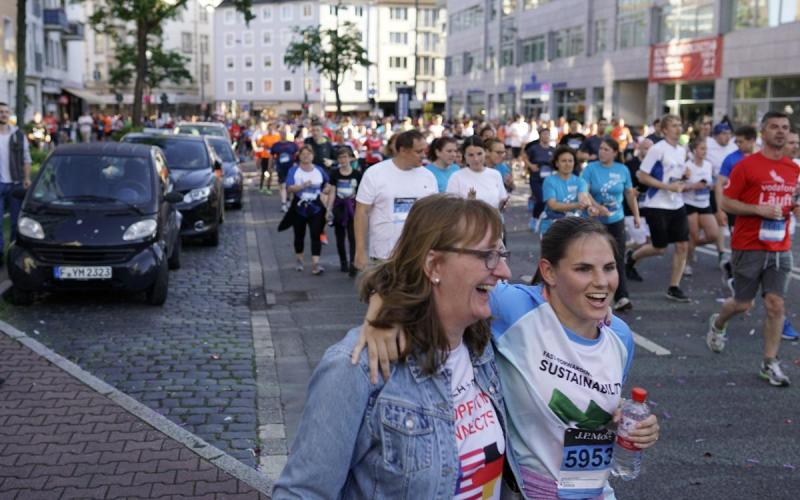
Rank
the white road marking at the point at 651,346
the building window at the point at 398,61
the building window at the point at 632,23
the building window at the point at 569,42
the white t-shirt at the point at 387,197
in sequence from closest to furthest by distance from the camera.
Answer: the white road marking at the point at 651,346 < the white t-shirt at the point at 387,197 < the building window at the point at 632,23 < the building window at the point at 569,42 < the building window at the point at 398,61

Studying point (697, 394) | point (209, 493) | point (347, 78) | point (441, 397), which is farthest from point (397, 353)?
point (347, 78)

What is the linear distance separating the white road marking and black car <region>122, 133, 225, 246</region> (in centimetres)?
721

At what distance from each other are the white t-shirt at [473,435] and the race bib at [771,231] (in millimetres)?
4991

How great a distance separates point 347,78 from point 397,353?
110 m

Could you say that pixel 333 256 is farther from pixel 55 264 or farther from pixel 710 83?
pixel 710 83

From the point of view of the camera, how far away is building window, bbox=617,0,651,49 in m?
42.7

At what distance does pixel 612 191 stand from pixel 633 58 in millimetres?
36725

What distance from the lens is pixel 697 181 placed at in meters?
11.1

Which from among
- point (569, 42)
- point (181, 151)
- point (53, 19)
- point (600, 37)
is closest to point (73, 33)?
point (53, 19)

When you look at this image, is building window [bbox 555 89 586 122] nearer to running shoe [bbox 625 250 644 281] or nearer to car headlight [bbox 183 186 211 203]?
car headlight [bbox 183 186 211 203]

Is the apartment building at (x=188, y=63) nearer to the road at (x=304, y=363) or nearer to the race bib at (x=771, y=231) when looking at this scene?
the road at (x=304, y=363)

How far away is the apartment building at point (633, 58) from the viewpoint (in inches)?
1302

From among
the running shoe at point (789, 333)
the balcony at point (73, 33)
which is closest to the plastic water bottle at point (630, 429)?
the running shoe at point (789, 333)

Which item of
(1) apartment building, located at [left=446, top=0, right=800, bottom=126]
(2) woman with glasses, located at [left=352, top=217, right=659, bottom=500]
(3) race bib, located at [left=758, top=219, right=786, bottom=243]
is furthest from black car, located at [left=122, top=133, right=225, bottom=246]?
(1) apartment building, located at [left=446, top=0, right=800, bottom=126]
